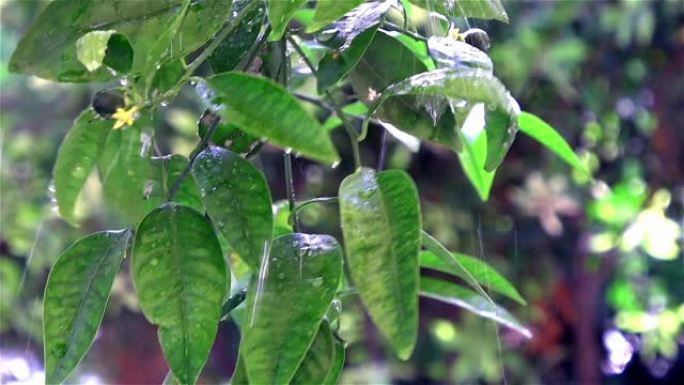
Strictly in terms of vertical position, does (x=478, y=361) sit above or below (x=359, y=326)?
below

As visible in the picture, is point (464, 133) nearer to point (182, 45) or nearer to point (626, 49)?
point (182, 45)

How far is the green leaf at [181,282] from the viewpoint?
1.22 ft

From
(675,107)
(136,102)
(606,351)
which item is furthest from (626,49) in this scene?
(136,102)

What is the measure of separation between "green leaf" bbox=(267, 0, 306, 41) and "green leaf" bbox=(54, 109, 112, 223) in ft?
0.46

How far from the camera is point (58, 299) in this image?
40cm

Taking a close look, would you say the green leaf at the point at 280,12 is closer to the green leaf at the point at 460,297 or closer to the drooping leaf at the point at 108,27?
the drooping leaf at the point at 108,27

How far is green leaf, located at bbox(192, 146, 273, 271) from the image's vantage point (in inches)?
14.7

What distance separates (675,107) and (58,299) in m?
1.90

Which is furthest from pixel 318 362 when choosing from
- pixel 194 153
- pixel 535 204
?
pixel 535 204

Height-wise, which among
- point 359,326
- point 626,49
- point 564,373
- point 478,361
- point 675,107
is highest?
point 626,49

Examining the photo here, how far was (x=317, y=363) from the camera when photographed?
1.27ft

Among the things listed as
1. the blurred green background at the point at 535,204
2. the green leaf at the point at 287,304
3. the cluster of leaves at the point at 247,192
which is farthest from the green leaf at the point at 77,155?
the blurred green background at the point at 535,204

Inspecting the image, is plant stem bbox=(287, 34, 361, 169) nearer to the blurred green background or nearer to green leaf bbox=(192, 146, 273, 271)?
green leaf bbox=(192, 146, 273, 271)

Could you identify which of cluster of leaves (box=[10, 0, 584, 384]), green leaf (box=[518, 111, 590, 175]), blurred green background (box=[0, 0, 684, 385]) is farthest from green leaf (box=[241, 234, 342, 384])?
blurred green background (box=[0, 0, 684, 385])
